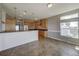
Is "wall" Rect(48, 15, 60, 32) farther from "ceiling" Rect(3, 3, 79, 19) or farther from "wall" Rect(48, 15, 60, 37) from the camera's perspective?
"ceiling" Rect(3, 3, 79, 19)

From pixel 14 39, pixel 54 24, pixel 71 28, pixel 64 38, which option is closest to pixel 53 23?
pixel 54 24

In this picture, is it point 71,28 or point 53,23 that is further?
point 53,23

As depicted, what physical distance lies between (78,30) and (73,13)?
2.80ft

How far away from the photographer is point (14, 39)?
4.60 metres

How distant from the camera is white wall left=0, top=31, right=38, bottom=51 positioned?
3.81 metres

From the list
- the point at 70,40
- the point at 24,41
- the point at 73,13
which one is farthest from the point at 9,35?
the point at 73,13

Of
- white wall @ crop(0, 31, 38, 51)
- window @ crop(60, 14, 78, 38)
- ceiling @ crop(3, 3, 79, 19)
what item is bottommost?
white wall @ crop(0, 31, 38, 51)

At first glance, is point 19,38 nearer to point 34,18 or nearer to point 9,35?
point 9,35

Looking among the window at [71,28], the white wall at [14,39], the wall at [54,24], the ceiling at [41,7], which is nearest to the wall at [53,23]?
the wall at [54,24]

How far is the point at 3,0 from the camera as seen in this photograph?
238cm

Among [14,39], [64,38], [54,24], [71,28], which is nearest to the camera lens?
[71,28]

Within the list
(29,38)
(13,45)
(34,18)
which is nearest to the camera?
(13,45)

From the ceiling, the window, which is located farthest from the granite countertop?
the ceiling

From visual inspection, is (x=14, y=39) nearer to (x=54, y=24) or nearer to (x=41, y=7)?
(x=41, y=7)
